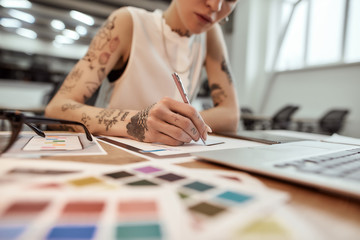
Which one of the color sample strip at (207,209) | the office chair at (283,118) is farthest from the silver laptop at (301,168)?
the office chair at (283,118)

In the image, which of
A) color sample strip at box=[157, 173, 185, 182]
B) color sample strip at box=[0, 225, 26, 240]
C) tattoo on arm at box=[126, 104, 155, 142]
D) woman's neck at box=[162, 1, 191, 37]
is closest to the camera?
color sample strip at box=[0, 225, 26, 240]

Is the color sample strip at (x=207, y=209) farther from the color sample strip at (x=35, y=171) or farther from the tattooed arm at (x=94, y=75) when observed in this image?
the tattooed arm at (x=94, y=75)

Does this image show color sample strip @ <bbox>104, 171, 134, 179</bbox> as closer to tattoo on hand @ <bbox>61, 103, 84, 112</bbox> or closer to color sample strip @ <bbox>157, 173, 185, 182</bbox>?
color sample strip @ <bbox>157, 173, 185, 182</bbox>

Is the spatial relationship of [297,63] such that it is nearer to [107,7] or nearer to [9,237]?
[107,7]

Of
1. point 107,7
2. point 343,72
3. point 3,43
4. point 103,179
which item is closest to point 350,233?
point 103,179

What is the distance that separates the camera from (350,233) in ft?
0.56

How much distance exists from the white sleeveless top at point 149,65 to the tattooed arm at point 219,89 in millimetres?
95

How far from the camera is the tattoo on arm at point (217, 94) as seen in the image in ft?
→ 3.35

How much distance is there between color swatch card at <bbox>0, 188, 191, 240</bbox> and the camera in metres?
0.15

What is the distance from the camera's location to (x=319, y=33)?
15.6 feet

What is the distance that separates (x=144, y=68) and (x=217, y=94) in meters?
0.33

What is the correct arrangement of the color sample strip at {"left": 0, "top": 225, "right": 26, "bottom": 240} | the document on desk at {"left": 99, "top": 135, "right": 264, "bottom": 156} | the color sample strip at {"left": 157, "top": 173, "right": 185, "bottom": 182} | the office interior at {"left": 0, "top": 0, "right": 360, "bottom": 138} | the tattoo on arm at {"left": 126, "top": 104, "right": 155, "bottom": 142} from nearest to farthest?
the color sample strip at {"left": 0, "top": 225, "right": 26, "bottom": 240}
the color sample strip at {"left": 157, "top": 173, "right": 185, "bottom": 182}
the document on desk at {"left": 99, "top": 135, "right": 264, "bottom": 156}
the tattoo on arm at {"left": 126, "top": 104, "right": 155, "bottom": 142}
the office interior at {"left": 0, "top": 0, "right": 360, "bottom": 138}

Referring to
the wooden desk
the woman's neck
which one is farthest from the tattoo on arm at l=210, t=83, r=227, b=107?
the wooden desk

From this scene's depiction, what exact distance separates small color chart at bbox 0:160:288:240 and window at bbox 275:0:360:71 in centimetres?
515
